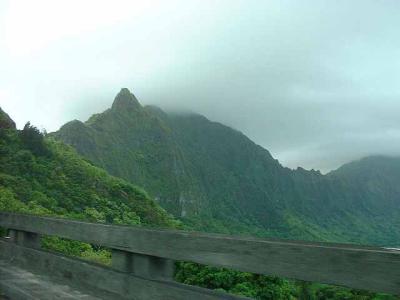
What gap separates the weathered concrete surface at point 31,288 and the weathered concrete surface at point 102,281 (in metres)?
0.06

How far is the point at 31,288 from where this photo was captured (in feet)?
16.4

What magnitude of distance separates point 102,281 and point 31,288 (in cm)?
110

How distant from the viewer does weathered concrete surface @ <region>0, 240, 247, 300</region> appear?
3400 mm

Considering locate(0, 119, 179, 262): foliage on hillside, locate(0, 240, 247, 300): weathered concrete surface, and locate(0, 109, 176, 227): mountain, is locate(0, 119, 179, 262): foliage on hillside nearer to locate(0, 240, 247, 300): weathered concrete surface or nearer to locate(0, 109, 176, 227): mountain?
locate(0, 109, 176, 227): mountain

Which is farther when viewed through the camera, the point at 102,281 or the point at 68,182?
the point at 68,182

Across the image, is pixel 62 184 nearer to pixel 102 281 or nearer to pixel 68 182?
pixel 68 182

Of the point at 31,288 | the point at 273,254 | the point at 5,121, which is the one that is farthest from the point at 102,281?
the point at 5,121

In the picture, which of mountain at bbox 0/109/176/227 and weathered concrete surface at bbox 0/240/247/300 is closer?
weathered concrete surface at bbox 0/240/247/300

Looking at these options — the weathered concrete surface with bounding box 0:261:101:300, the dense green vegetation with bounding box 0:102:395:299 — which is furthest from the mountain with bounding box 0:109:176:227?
the weathered concrete surface with bounding box 0:261:101:300

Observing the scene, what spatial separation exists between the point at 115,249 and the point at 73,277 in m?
0.88

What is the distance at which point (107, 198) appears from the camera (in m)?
82.5

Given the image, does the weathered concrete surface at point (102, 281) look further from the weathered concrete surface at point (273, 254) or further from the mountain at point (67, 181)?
the mountain at point (67, 181)

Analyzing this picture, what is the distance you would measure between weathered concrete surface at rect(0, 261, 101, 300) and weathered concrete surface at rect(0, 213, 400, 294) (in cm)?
53

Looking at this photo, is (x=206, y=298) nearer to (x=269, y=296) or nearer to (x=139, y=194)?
(x=269, y=296)
